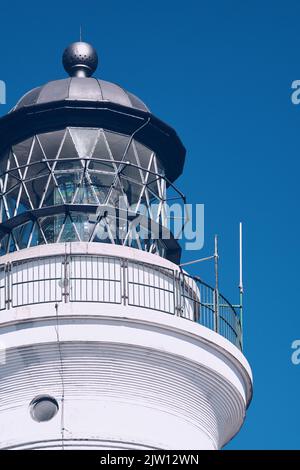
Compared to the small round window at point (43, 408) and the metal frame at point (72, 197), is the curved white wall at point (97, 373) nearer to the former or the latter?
the small round window at point (43, 408)

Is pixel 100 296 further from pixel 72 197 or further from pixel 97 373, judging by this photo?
pixel 72 197

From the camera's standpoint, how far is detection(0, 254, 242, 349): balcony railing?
34812 mm

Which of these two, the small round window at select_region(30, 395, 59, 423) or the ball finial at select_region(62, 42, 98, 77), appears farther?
the ball finial at select_region(62, 42, 98, 77)

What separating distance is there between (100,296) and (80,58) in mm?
5546

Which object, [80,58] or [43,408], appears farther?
[80,58]

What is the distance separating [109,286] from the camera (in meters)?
35.0

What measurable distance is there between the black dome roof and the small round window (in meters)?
5.61

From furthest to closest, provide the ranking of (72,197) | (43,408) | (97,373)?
(72,197) < (97,373) < (43,408)

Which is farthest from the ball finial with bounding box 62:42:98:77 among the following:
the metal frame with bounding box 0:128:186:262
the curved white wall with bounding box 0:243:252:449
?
the curved white wall with bounding box 0:243:252:449

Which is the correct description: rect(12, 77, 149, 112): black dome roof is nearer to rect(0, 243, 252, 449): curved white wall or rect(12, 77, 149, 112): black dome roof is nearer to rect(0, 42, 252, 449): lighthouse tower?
rect(0, 42, 252, 449): lighthouse tower

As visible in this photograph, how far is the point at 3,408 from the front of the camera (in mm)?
34250

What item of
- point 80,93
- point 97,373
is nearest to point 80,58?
point 80,93
